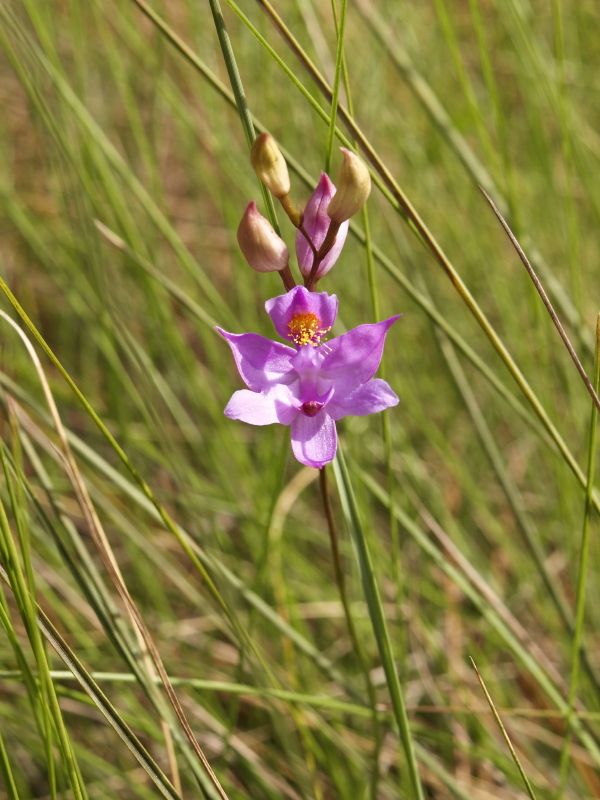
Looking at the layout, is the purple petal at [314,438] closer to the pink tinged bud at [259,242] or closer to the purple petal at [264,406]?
the purple petal at [264,406]

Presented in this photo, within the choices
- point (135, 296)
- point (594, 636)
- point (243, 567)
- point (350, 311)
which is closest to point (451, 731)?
point (594, 636)

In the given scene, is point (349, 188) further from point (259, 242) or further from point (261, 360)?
point (261, 360)

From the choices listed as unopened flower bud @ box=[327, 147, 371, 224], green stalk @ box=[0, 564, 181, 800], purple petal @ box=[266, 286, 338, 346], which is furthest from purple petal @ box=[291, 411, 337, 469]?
green stalk @ box=[0, 564, 181, 800]

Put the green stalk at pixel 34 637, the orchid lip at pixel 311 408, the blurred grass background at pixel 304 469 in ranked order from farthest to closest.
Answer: the blurred grass background at pixel 304 469, the orchid lip at pixel 311 408, the green stalk at pixel 34 637

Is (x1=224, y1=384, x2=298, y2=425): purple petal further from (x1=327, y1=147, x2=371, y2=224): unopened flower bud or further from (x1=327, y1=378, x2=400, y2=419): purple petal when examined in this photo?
(x1=327, y1=147, x2=371, y2=224): unopened flower bud

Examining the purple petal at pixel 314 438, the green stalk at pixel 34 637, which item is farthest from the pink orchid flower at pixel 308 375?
the green stalk at pixel 34 637

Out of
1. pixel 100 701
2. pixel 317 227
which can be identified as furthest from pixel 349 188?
pixel 100 701

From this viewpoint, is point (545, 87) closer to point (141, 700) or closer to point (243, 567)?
point (243, 567)
